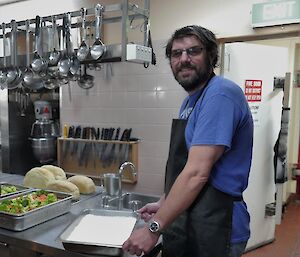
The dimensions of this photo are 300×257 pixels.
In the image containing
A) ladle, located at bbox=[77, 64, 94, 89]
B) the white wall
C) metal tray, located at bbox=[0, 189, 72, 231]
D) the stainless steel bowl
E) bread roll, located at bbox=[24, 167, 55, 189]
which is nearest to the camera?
metal tray, located at bbox=[0, 189, 72, 231]

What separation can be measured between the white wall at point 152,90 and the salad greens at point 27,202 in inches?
53.8

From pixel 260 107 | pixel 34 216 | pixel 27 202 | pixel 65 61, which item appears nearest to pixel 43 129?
pixel 65 61

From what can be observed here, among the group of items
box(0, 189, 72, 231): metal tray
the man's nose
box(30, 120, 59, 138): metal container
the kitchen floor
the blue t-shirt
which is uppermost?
the man's nose

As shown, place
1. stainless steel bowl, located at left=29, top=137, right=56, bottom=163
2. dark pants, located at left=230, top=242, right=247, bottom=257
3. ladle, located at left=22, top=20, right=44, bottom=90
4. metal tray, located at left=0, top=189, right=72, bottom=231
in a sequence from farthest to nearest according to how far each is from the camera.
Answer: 1. stainless steel bowl, located at left=29, top=137, right=56, bottom=163
2. ladle, located at left=22, top=20, right=44, bottom=90
3. metal tray, located at left=0, top=189, right=72, bottom=231
4. dark pants, located at left=230, top=242, right=247, bottom=257

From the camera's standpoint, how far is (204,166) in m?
1.00

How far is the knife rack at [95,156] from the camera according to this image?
2.95 meters

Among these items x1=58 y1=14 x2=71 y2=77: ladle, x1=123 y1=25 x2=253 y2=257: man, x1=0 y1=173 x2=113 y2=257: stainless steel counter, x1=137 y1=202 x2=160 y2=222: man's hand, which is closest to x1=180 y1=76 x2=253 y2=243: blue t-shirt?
x1=123 y1=25 x2=253 y2=257: man

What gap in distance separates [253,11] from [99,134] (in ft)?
5.61

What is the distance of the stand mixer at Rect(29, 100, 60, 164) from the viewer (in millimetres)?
3240

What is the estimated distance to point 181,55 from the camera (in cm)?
112

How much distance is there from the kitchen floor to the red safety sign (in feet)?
4.39

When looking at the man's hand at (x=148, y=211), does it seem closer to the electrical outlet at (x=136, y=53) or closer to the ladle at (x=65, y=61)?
the electrical outlet at (x=136, y=53)

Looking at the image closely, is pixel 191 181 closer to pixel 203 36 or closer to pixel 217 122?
pixel 217 122

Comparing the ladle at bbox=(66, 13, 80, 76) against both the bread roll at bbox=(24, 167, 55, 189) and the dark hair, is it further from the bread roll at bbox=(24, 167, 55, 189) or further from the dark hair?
the dark hair
